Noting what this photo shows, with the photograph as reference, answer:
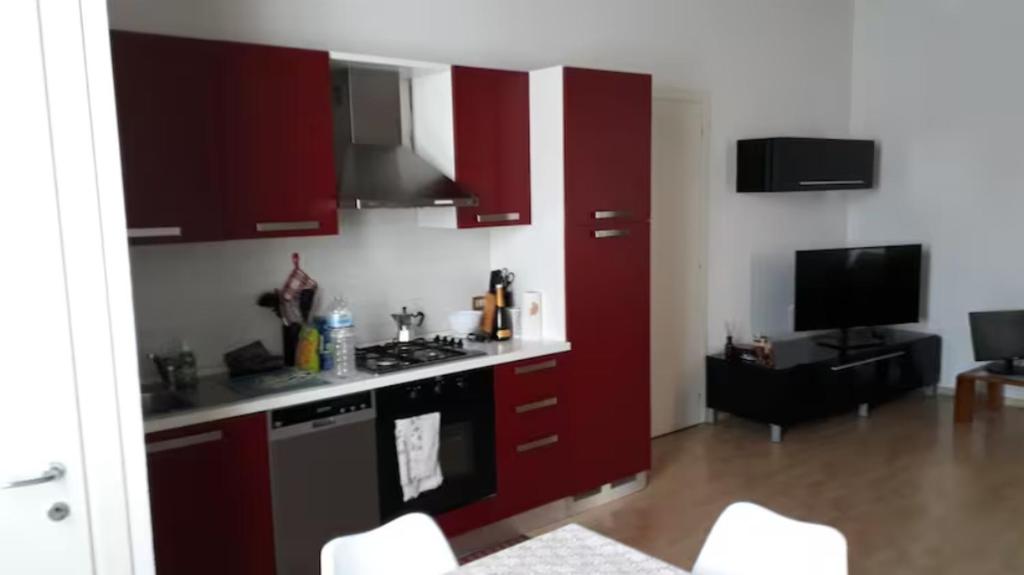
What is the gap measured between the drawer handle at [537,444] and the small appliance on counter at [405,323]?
71 cm

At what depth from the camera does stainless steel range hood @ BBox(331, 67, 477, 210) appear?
121 inches

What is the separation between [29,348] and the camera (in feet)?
5.88

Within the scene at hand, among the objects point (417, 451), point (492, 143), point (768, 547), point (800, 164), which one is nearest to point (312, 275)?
point (417, 451)

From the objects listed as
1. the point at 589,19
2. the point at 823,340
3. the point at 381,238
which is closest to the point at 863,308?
the point at 823,340

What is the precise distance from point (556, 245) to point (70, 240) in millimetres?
2077

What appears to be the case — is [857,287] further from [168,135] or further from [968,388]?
[168,135]

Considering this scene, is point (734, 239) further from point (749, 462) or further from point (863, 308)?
point (749, 462)

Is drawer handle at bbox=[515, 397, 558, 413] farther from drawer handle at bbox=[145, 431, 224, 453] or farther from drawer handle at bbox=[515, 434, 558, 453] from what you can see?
drawer handle at bbox=[145, 431, 224, 453]

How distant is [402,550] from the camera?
183 cm

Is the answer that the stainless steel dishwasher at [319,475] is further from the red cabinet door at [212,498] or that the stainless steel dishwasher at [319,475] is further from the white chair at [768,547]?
the white chair at [768,547]

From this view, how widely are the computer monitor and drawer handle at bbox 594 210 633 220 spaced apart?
2.81 metres

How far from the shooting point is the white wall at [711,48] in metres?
3.15

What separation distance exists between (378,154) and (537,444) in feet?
4.79

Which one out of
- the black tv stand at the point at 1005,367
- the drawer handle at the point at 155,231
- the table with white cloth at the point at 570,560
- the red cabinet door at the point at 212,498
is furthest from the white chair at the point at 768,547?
the black tv stand at the point at 1005,367
